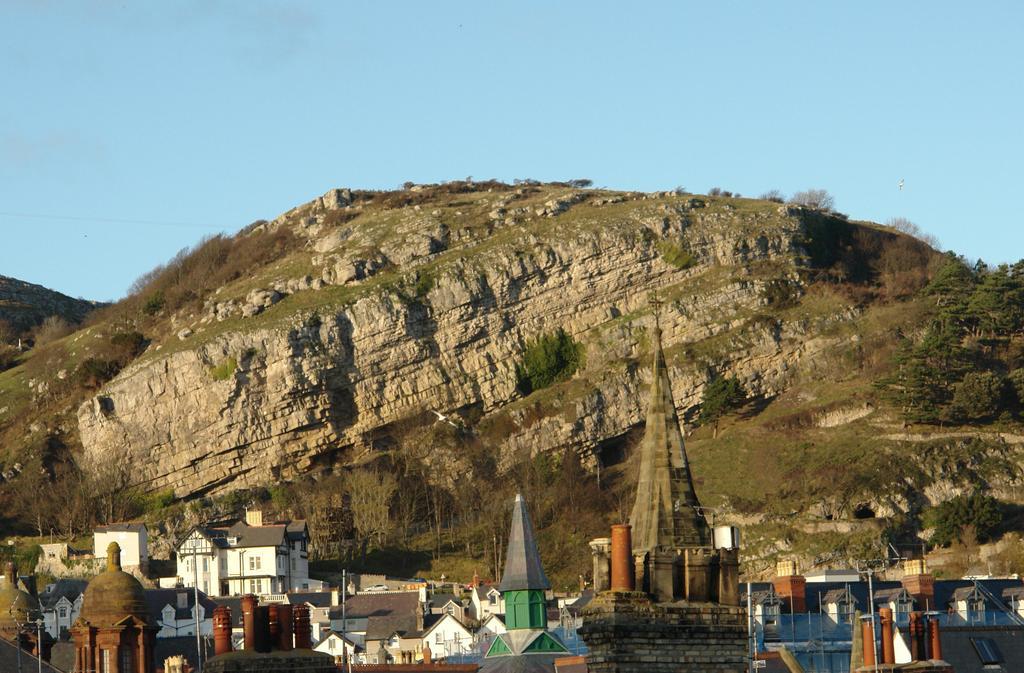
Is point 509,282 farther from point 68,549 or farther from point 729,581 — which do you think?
point 729,581

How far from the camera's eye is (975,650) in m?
52.4

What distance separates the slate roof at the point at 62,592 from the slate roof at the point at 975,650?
200 ft

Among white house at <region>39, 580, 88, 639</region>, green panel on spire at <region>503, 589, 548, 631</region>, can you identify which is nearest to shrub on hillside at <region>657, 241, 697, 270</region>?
white house at <region>39, 580, 88, 639</region>

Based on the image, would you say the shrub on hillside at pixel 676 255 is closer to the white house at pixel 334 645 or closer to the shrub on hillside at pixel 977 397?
the shrub on hillside at pixel 977 397

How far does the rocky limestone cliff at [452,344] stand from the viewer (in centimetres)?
14462

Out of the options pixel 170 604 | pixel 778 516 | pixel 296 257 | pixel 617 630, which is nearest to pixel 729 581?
pixel 617 630

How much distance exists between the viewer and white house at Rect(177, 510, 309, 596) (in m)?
122

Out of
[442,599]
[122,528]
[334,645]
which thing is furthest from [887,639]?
[122,528]

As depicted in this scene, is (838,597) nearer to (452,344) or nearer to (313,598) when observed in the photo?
(313,598)

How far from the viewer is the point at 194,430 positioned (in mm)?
145625

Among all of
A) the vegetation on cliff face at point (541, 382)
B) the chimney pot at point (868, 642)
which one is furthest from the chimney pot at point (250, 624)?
the vegetation on cliff face at point (541, 382)

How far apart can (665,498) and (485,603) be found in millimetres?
80504

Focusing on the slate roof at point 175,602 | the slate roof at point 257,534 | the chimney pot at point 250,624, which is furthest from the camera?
the slate roof at point 257,534

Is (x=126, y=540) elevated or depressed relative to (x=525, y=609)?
elevated
